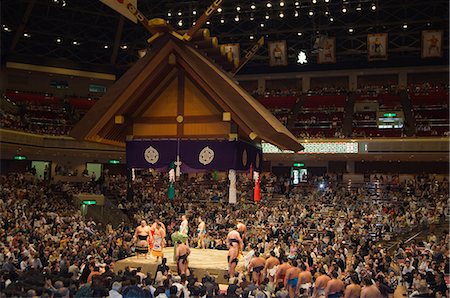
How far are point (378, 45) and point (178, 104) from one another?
14929 millimetres

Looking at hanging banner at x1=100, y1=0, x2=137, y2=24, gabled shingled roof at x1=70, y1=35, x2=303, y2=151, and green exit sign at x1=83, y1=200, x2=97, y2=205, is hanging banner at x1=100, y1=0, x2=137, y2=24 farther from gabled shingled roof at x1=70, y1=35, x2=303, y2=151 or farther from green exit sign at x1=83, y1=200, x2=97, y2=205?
green exit sign at x1=83, y1=200, x2=97, y2=205

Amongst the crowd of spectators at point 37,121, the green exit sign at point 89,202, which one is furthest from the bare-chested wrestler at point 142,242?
the crowd of spectators at point 37,121

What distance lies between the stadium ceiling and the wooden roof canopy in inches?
519

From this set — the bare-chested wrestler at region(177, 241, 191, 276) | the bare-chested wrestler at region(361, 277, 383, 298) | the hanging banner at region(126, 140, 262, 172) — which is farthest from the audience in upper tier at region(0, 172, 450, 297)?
the hanging banner at region(126, 140, 262, 172)

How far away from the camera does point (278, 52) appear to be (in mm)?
22016

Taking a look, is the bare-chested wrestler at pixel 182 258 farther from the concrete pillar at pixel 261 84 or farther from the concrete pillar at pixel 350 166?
the concrete pillar at pixel 261 84

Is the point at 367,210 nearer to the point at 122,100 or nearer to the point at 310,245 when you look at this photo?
the point at 310,245

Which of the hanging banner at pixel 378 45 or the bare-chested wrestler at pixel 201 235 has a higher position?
the hanging banner at pixel 378 45

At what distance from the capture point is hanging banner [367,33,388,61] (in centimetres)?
1983

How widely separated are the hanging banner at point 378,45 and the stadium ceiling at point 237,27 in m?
0.80

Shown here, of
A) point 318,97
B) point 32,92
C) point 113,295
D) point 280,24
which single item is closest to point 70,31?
point 32,92

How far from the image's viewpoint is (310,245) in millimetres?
11820

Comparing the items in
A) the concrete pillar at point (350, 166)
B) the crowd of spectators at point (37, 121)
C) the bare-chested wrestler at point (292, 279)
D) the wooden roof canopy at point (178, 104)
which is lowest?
the bare-chested wrestler at point (292, 279)

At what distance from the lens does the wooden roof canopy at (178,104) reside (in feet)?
22.2
